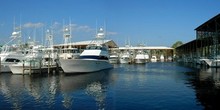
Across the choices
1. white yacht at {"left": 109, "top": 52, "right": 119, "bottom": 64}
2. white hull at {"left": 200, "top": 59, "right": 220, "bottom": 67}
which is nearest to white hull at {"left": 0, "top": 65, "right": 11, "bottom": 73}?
white hull at {"left": 200, "top": 59, "right": 220, "bottom": 67}

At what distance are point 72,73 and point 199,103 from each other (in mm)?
33990

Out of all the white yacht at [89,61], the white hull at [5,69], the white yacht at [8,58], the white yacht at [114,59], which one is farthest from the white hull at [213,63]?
the white hull at [5,69]

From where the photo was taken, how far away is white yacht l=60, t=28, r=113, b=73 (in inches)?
2092

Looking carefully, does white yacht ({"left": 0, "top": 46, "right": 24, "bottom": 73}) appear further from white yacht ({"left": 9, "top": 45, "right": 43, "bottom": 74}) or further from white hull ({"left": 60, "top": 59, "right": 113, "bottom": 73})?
white hull ({"left": 60, "top": 59, "right": 113, "bottom": 73})

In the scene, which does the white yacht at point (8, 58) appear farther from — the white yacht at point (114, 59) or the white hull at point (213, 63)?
the white yacht at point (114, 59)

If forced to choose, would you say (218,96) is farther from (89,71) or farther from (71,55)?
(71,55)

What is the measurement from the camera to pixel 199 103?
23.2 m

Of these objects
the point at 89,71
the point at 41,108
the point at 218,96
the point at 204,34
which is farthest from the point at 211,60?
the point at 41,108

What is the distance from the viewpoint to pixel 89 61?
5666 centimetres

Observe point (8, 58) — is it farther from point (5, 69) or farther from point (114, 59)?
point (114, 59)

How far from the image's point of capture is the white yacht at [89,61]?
2092 inches

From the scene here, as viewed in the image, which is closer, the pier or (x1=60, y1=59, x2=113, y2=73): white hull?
(x1=60, y1=59, x2=113, y2=73): white hull

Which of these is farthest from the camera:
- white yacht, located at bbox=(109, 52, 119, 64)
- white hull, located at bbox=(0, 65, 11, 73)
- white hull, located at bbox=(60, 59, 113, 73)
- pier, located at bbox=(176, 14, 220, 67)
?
white yacht, located at bbox=(109, 52, 119, 64)

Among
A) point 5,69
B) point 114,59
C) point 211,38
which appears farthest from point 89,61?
point 114,59
